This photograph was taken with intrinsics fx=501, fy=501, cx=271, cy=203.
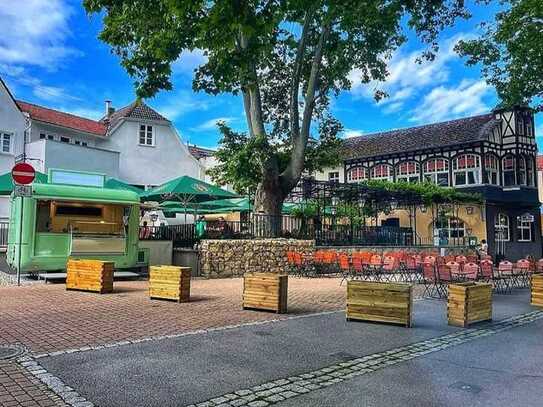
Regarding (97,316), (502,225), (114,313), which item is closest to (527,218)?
(502,225)

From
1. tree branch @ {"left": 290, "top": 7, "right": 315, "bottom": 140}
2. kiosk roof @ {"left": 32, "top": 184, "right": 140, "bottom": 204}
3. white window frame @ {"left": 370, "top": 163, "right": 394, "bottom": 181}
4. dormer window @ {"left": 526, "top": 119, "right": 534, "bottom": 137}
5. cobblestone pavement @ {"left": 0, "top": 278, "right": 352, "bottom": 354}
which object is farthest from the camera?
white window frame @ {"left": 370, "top": 163, "right": 394, "bottom": 181}

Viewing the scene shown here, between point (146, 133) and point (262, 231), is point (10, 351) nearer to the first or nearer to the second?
point (262, 231)

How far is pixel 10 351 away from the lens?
243 inches

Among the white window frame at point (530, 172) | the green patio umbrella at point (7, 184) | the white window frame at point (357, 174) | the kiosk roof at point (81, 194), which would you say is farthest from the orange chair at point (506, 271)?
the white window frame at point (357, 174)

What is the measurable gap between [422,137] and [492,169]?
5557 mm

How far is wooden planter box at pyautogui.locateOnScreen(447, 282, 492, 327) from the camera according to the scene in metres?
8.89

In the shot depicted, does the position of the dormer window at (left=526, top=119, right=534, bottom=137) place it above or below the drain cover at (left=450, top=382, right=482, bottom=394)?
above

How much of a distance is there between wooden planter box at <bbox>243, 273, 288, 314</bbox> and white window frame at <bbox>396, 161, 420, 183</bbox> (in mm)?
26709

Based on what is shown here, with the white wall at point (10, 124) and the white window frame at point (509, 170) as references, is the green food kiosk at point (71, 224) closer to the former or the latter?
the white wall at point (10, 124)

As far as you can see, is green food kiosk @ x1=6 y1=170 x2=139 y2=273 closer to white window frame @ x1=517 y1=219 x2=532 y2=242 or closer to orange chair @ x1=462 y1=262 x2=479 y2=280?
orange chair @ x1=462 y1=262 x2=479 y2=280

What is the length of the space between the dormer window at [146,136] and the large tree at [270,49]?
42.2ft

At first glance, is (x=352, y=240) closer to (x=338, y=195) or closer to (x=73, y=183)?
(x=338, y=195)

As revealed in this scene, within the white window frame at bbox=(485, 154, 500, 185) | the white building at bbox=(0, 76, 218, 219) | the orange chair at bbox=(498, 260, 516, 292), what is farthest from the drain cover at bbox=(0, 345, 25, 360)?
the white window frame at bbox=(485, 154, 500, 185)

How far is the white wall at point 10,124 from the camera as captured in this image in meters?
27.1
